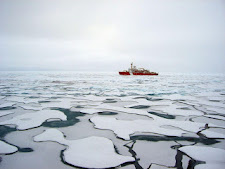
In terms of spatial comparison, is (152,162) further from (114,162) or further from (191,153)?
(191,153)

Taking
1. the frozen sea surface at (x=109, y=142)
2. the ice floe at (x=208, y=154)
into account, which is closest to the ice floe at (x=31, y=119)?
the frozen sea surface at (x=109, y=142)

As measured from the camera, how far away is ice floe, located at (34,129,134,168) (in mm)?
1444

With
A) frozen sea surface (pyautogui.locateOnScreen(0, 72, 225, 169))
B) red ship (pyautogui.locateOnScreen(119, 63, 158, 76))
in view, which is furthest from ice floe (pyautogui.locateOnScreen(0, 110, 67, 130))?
red ship (pyautogui.locateOnScreen(119, 63, 158, 76))

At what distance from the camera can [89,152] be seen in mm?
1643

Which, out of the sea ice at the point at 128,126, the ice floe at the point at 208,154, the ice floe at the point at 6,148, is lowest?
the sea ice at the point at 128,126

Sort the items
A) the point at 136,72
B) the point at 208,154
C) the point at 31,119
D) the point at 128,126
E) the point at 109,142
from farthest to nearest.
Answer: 1. the point at 136,72
2. the point at 31,119
3. the point at 128,126
4. the point at 109,142
5. the point at 208,154

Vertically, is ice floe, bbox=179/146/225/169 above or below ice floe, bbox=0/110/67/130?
above

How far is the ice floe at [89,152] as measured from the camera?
1.44 m

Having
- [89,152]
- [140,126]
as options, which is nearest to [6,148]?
[89,152]

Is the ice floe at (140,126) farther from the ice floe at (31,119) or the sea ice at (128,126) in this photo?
the ice floe at (31,119)

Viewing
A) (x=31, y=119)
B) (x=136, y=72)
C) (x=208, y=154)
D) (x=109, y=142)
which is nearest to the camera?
(x=208, y=154)

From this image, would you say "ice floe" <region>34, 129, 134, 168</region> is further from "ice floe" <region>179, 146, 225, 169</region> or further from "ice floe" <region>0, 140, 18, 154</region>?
"ice floe" <region>179, 146, 225, 169</region>

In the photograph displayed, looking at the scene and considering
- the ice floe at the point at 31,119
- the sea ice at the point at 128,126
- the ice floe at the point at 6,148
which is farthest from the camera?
the ice floe at the point at 31,119

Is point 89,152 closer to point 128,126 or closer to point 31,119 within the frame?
point 128,126
